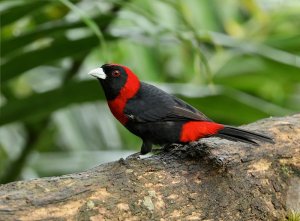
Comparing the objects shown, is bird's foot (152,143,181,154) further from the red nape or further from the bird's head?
the bird's head

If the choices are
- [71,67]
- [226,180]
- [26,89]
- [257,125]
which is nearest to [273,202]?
[226,180]

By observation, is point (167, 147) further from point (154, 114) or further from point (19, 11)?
point (19, 11)

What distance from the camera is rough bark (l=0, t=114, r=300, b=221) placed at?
6.17 ft

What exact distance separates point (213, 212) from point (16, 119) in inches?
42.4

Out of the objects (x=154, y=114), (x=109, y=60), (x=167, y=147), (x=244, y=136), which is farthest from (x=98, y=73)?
(x=244, y=136)

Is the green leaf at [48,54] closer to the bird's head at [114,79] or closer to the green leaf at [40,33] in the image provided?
the green leaf at [40,33]

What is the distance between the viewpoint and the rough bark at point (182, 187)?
74.0 inches

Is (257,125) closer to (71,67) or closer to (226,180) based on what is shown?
(226,180)

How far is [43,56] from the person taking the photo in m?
2.77

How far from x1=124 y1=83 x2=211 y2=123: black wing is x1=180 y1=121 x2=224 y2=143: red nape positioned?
29 millimetres

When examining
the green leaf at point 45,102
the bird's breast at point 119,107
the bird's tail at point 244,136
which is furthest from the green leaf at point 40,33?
the bird's tail at point 244,136

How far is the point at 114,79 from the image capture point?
2.61 meters

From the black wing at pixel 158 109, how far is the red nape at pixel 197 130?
29mm

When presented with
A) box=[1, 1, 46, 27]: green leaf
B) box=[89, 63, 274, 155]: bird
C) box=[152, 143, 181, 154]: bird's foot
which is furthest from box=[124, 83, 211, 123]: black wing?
box=[1, 1, 46, 27]: green leaf
